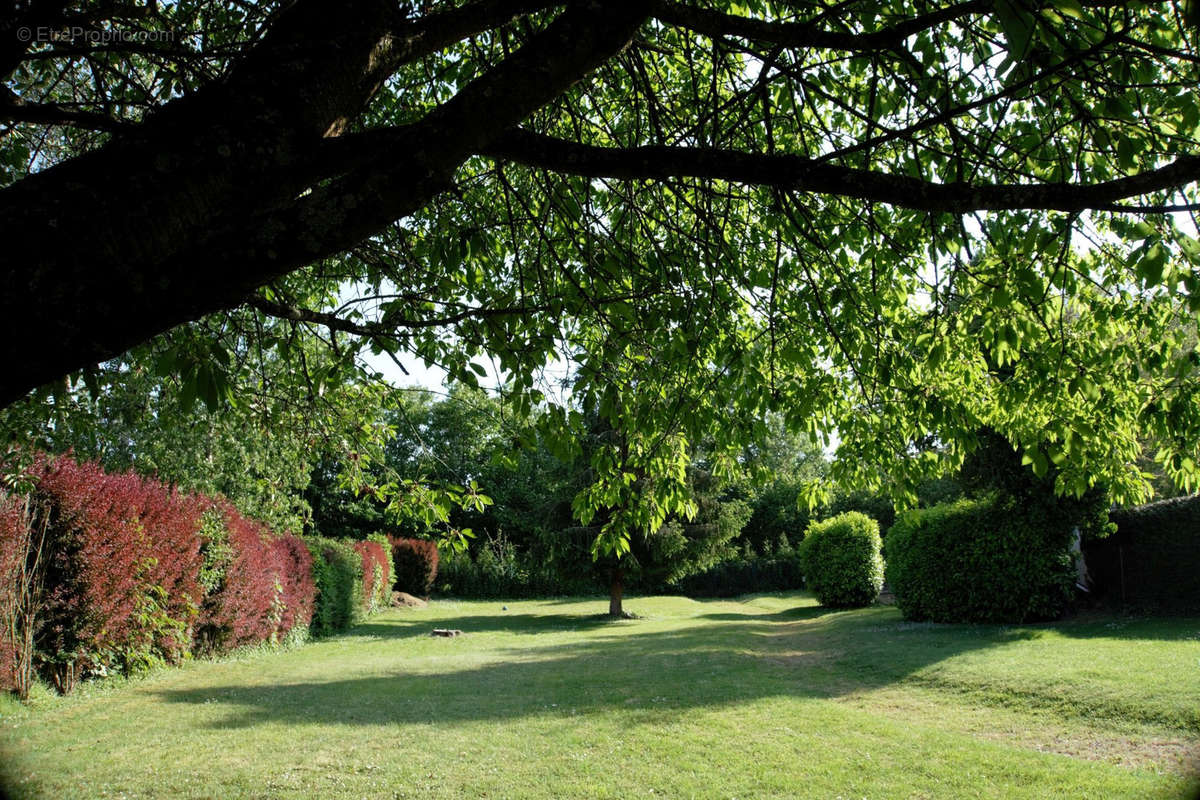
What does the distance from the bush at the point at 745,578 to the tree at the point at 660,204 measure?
1264 inches

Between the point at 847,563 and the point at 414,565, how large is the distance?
71.4ft

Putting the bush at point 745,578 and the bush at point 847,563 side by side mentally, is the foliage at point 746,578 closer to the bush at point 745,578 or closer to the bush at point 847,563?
the bush at point 745,578

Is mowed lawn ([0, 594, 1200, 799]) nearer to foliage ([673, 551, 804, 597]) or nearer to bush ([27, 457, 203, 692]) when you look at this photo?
bush ([27, 457, 203, 692])

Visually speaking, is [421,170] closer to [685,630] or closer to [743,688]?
[743,688]

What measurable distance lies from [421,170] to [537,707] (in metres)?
8.95

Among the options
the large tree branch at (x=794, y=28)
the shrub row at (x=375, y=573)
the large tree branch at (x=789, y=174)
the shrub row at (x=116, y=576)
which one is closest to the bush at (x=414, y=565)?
the shrub row at (x=375, y=573)

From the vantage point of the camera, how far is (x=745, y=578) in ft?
123

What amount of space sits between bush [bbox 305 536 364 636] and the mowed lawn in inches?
201

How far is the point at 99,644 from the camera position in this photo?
9789 mm

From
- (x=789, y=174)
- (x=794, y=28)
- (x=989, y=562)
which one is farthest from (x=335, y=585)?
(x=789, y=174)

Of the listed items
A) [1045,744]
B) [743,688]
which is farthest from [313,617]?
[1045,744]

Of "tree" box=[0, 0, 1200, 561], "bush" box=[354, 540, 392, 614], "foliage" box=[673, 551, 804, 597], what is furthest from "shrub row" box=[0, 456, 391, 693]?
"foliage" box=[673, 551, 804, 597]

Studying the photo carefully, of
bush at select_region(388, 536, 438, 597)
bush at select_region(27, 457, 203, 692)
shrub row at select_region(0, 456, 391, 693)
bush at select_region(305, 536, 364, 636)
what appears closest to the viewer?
shrub row at select_region(0, 456, 391, 693)

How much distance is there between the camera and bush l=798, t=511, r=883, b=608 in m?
23.7
